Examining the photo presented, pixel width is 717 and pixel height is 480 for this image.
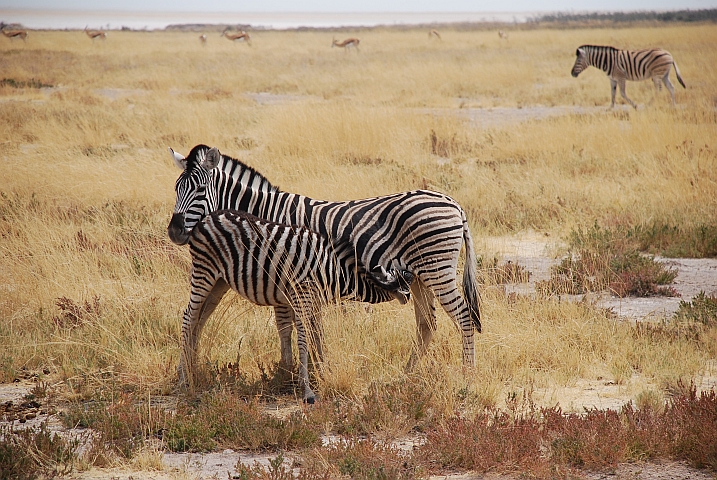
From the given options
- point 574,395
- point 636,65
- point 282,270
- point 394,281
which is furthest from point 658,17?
point 282,270

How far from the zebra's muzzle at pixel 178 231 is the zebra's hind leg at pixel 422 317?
1913 millimetres

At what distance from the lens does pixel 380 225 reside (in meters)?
5.57

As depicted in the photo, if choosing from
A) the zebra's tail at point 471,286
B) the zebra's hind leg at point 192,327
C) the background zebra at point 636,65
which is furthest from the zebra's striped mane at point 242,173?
the background zebra at point 636,65

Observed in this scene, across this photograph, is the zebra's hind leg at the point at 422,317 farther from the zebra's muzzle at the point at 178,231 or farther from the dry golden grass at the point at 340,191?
the zebra's muzzle at the point at 178,231

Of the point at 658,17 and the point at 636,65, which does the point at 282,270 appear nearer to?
the point at 636,65

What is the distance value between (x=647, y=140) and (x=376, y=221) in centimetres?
1010

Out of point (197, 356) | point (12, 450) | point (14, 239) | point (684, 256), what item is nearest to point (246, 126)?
point (14, 239)

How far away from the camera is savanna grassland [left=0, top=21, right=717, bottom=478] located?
5.18 meters

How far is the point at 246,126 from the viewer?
1580cm

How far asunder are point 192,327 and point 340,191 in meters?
5.21

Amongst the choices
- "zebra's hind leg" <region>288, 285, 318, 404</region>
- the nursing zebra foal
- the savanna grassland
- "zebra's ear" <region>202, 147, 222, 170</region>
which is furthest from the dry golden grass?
"zebra's ear" <region>202, 147, 222, 170</region>

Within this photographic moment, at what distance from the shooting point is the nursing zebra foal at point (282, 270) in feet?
16.5

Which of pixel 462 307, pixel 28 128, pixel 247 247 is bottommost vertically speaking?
pixel 462 307

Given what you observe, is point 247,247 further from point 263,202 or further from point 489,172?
point 489,172
